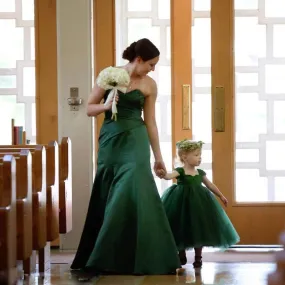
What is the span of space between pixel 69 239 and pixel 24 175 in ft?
6.26

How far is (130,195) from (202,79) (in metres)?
1.61

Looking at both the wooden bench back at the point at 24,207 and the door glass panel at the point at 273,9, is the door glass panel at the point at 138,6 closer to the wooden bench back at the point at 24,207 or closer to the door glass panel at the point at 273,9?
the door glass panel at the point at 273,9

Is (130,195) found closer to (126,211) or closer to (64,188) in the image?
(126,211)

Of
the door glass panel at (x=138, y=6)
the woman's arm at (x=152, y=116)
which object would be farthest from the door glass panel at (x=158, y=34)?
the woman's arm at (x=152, y=116)

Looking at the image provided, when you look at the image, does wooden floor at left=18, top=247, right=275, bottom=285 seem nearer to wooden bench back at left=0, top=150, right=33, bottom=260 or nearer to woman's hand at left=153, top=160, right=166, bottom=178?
wooden bench back at left=0, top=150, right=33, bottom=260

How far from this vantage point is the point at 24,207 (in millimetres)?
2781

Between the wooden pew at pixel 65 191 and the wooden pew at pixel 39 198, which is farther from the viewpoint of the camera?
the wooden pew at pixel 65 191

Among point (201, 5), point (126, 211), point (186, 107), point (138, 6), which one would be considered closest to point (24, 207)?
point (126, 211)

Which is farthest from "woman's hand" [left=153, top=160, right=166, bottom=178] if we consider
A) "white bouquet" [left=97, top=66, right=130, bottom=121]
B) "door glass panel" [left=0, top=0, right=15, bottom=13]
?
"door glass panel" [left=0, top=0, right=15, bottom=13]

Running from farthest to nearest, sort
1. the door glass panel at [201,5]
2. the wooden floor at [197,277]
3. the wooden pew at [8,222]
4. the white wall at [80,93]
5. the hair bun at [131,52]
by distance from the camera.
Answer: the door glass panel at [201,5] → the white wall at [80,93] → the hair bun at [131,52] → the wooden floor at [197,277] → the wooden pew at [8,222]

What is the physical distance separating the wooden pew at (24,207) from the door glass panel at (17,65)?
6.44ft

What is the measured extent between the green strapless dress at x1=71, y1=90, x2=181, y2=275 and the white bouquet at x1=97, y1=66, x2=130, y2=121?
14 centimetres

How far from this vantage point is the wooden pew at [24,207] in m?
2.74

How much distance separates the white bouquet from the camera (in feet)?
11.1
